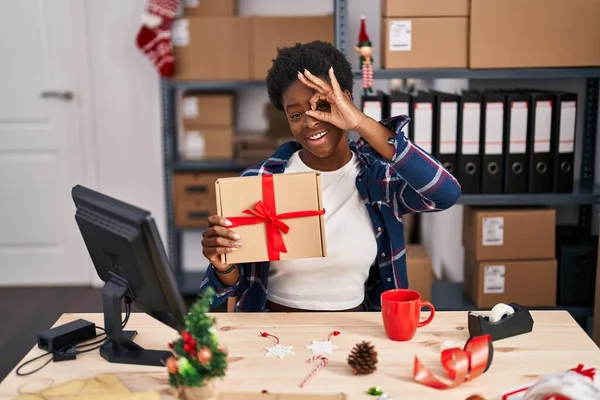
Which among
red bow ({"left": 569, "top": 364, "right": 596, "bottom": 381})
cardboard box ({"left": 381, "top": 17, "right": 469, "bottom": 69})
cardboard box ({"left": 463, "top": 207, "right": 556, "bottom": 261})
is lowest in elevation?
cardboard box ({"left": 463, "top": 207, "right": 556, "bottom": 261})

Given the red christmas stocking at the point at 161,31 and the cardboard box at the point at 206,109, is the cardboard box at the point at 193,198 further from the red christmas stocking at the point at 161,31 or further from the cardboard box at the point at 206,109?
the red christmas stocking at the point at 161,31

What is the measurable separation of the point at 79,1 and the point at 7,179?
106cm

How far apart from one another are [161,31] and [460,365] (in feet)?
8.72

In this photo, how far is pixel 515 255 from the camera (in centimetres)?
278

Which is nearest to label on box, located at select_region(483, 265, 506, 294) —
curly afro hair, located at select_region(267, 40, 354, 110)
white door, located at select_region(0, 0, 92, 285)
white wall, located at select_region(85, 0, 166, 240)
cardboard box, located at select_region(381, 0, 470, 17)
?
cardboard box, located at select_region(381, 0, 470, 17)

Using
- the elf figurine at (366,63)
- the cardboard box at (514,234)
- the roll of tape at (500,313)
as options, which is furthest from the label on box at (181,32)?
the roll of tape at (500,313)

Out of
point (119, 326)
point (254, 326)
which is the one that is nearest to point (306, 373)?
point (254, 326)

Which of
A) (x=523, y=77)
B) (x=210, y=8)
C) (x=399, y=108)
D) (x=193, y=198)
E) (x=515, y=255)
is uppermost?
(x=210, y=8)

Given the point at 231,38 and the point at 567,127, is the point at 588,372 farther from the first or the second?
the point at 231,38

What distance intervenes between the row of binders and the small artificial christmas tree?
1698 millimetres

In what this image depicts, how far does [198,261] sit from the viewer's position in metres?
4.15

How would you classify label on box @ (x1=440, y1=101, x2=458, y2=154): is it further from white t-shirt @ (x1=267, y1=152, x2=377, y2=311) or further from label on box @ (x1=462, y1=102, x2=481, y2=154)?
white t-shirt @ (x1=267, y1=152, x2=377, y2=311)

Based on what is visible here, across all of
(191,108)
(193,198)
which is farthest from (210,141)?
(193,198)

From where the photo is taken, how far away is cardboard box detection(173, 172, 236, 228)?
12.0 ft
